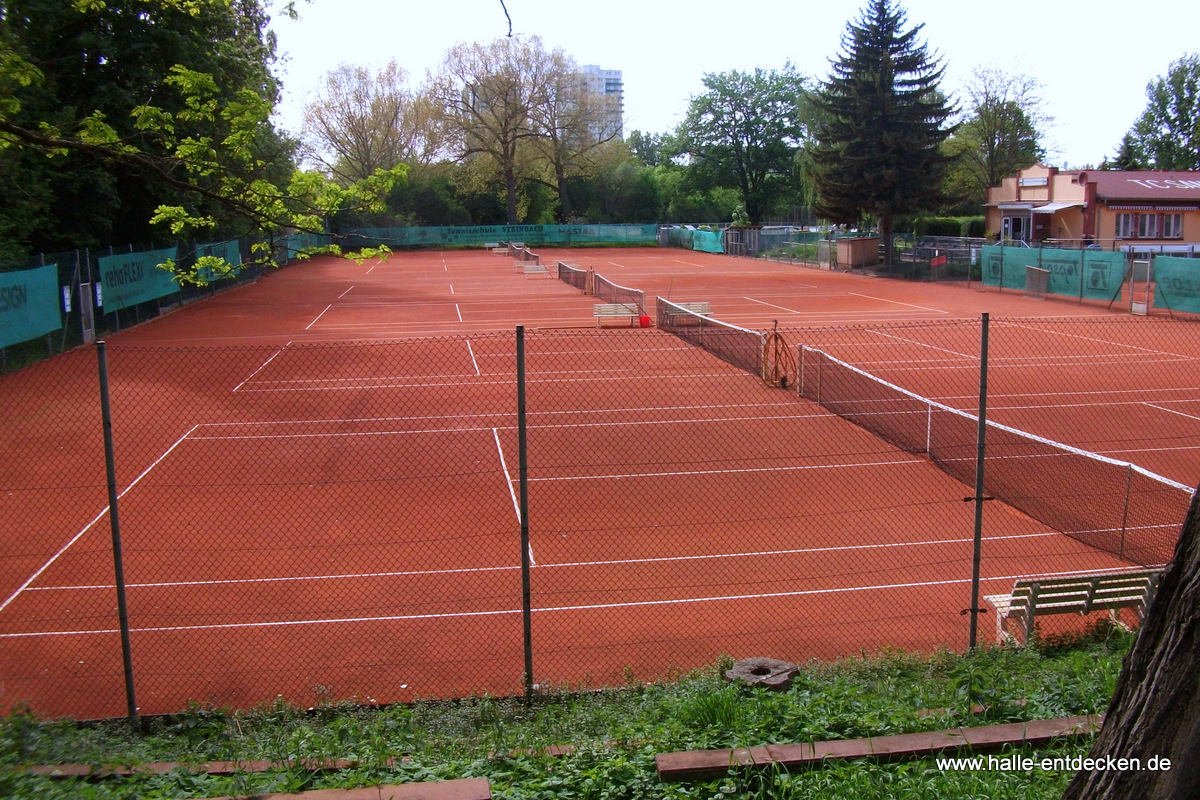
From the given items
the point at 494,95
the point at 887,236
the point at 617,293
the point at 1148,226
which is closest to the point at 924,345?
the point at 617,293

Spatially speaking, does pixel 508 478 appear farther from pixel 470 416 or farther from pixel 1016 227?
pixel 1016 227

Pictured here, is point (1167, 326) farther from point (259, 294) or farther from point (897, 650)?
point (259, 294)

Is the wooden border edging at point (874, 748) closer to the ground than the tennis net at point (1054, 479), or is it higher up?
higher up

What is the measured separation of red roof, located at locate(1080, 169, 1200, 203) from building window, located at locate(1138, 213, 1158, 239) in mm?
935

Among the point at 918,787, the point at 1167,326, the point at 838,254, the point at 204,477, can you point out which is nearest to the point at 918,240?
the point at 838,254

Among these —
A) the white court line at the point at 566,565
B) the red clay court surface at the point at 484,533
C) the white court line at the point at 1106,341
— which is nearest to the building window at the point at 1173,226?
the white court line at the point at 1106,341

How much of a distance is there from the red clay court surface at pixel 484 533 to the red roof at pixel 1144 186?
106 feet

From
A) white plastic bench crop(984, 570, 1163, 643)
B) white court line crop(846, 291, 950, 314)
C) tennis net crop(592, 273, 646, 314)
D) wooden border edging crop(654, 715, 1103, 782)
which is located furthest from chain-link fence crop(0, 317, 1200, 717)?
white court line crop(846, 291, 950, 314)

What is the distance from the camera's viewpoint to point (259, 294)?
4834 cm


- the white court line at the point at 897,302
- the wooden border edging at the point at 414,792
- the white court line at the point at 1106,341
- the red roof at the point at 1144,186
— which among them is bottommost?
the wooden border edging at the point at 414,792

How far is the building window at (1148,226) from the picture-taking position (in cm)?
5334

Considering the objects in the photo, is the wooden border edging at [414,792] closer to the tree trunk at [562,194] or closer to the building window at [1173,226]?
the building window at [1173,226]

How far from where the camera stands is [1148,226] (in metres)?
53.5

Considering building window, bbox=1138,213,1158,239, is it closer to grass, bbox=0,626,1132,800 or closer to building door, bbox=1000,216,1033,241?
building door, bbox=1000,216,1033,241
